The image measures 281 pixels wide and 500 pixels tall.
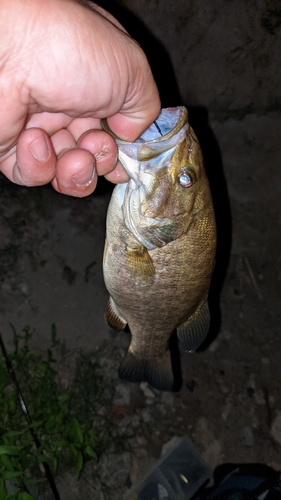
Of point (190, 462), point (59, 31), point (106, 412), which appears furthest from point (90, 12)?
point (190, 462)

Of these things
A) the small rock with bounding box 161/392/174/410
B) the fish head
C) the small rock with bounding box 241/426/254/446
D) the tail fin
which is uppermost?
the fish head

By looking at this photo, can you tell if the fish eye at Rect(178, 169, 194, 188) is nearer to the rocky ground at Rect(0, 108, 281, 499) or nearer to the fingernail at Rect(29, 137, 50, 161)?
the fingernail at Rect(29, 137, 50, 161)

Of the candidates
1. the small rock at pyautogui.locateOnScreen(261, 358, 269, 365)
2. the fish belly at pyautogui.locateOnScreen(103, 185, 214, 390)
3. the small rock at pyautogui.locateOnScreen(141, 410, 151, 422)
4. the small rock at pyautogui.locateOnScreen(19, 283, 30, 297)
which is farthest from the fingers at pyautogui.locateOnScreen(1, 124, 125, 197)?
the small rock at pyautogui.locateOnScreen(261, 358, 269, 365)

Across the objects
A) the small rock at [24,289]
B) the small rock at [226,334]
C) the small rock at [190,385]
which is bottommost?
the small rock at [190,385]

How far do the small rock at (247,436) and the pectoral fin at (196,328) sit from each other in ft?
5.99

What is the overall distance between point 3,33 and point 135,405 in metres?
2.80

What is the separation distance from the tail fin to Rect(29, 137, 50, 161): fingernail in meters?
1.08

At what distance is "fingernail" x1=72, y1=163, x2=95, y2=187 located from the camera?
145 cm

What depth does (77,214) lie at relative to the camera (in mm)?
3520

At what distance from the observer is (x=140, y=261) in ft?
5.35

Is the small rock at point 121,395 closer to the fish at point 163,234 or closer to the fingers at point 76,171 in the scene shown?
the fish at point 163,234

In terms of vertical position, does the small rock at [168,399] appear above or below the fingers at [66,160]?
below

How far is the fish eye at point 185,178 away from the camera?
1.44m

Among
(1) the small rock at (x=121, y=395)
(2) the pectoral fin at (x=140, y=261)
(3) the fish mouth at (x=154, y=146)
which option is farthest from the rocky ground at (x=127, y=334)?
(3) the fish mouth at (x=154, y=146)
